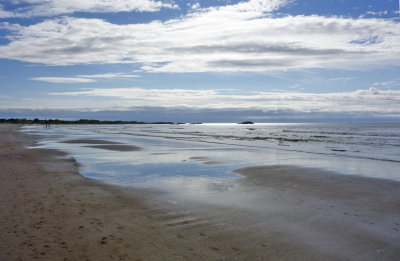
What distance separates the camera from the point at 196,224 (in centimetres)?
742

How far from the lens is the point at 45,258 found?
5383 mm

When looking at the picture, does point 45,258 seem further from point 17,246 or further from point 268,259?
point 268,259

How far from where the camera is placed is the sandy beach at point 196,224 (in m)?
5.82

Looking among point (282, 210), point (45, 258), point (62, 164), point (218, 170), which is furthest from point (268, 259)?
point (62, 164)

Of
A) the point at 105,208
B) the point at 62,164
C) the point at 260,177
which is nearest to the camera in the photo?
the point at 105,208

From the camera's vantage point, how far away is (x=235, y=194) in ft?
35.4

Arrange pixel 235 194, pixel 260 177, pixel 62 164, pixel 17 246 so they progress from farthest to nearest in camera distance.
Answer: pixel 62 164 → pixel 260 177 → pixel 235 194 → pixel 17 246

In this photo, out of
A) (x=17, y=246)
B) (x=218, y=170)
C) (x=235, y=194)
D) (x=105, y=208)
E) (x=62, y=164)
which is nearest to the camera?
(x=17, y=246)

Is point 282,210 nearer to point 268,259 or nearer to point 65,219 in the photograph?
point 268,259

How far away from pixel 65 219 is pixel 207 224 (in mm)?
3792

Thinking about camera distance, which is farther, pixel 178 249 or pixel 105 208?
pixel 105 208

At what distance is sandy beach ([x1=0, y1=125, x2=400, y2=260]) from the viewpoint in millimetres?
5816

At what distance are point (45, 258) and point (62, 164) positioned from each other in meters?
13.6

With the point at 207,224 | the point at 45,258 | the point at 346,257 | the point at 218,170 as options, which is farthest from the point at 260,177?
the point at 45,258
